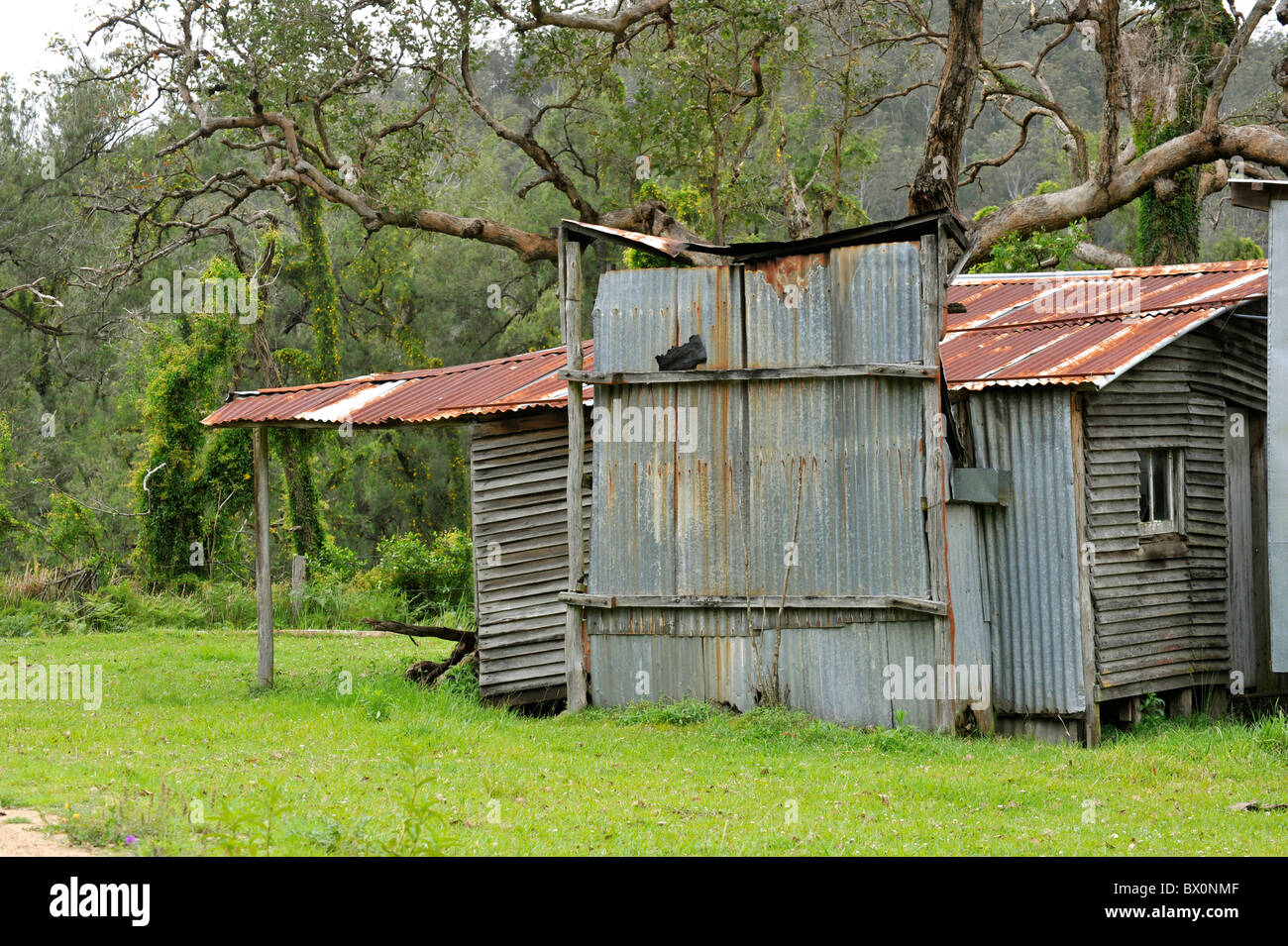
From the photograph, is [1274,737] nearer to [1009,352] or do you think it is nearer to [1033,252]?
[1009,352]

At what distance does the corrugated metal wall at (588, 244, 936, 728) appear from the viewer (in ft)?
38.1

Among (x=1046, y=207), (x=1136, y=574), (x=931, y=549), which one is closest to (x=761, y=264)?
(x=931, y=549)

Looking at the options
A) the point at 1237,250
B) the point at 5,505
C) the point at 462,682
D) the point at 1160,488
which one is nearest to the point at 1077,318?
the point at 1160,488

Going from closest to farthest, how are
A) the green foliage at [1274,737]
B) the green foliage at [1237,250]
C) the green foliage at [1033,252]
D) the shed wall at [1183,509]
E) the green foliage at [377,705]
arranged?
the green foliage at [1274,737]
the green foliage at [377,705]
the shed wall at [1183,509]
the green foliage at [1033,252]
the green foliage at [1237,250]

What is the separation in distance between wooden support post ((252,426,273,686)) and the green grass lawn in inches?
17.1

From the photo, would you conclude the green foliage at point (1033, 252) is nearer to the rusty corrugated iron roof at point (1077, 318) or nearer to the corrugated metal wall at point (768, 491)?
the rusty corrugated iron roof at point (1077, 318)

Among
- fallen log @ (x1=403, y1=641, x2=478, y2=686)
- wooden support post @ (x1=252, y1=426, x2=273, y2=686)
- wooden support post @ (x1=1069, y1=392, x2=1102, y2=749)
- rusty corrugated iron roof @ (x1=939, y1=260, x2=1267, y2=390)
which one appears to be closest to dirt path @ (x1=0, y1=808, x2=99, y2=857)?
wooden support post @ (x1=252, y1=426, x2=273, y2=686)

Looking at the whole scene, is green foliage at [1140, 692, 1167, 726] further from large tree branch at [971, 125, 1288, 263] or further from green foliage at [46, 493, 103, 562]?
green foliage at [46, 493, 103, 562]

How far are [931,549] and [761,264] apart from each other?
3.06 metres

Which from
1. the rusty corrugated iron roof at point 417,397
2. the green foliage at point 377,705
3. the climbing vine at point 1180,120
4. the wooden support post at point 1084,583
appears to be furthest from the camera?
the climbing vine at point 1180,120

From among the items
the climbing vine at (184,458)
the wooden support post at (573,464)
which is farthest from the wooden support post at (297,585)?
the wooden support post at (573,464)

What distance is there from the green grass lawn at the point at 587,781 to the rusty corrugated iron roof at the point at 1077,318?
338 centimetres

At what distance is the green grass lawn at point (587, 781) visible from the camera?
24.7 ft

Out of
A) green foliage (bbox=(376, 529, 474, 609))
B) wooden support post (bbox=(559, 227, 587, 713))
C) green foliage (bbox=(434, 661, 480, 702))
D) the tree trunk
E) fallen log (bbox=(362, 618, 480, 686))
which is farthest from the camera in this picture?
green foliage (bbox=(376, 529, 474, 609))
